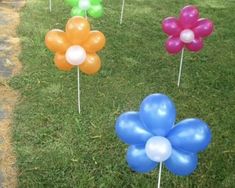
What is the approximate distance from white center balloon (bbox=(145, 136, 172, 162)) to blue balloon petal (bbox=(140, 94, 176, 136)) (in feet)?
0.22

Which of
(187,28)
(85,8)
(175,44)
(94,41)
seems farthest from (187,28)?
(85,8)

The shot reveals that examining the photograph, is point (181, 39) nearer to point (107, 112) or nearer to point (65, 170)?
point (107, 112)

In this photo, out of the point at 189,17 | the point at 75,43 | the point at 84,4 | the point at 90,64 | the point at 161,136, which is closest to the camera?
the point at 161,136

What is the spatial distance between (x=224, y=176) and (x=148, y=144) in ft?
4.21

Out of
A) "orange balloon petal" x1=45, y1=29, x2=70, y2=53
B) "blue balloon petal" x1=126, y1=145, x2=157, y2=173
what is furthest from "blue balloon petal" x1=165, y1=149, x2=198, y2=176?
"orange balloon petal" x1=45, y1=29, x2=70, y2=53

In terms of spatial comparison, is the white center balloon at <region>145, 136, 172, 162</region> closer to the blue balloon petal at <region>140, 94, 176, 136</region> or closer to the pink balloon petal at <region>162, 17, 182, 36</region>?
the blue balloon petal at <region>140, 94, 176, 136</region>

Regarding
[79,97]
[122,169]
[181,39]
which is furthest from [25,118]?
[181,39]

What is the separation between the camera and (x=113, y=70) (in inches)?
231

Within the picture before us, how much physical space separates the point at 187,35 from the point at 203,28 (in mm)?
194

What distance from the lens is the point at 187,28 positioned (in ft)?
16.3

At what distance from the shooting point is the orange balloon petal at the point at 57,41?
4.39m

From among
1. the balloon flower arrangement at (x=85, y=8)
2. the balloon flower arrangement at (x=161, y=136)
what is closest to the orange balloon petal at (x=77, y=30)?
the balloon flower arrangement at (x=161, y=136)

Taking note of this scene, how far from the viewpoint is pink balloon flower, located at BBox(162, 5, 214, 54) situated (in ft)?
16.2

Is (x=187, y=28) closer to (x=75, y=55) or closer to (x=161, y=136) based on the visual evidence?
(x=75, y=55)
